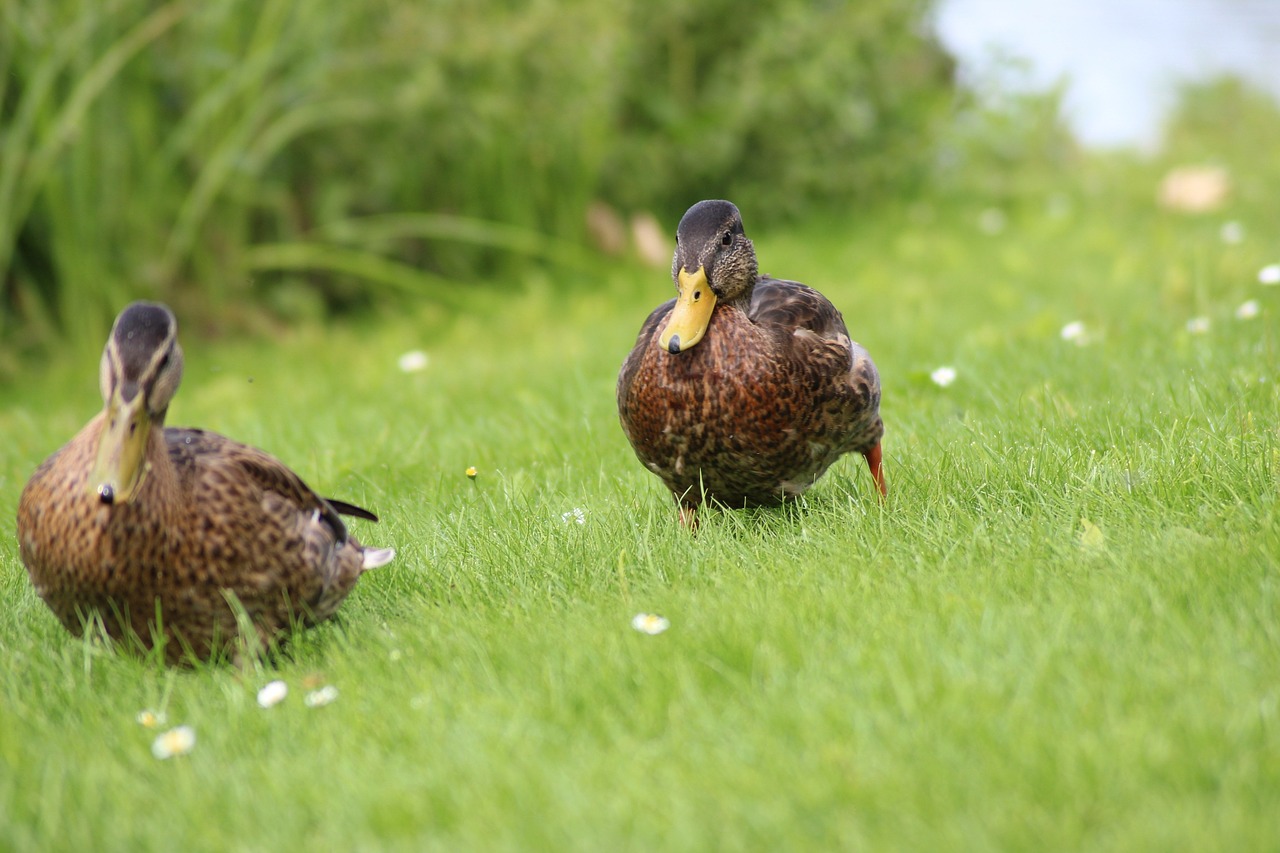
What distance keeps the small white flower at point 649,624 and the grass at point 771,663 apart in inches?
2.1

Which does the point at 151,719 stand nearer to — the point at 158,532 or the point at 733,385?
the point at 158,532

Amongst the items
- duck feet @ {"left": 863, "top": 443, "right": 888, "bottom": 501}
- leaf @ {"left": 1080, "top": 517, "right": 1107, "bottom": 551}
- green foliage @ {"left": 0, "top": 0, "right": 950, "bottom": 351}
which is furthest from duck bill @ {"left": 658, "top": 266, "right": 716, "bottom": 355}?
green foliage @ {"left": 0, "top": 0, "right": 950, "bottom": 351}

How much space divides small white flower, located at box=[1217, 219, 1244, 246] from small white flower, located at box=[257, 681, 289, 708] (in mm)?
6219

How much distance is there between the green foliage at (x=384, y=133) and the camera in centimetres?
687

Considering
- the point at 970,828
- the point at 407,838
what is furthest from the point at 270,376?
the point at 970,828

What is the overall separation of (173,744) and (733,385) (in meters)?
1.59

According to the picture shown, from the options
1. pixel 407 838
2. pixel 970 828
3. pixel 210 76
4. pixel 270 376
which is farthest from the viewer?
pixel 210 76

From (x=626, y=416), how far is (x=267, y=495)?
101cm

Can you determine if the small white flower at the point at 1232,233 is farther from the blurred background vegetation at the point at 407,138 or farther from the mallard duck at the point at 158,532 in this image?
the mallard duck at the point at 158,532

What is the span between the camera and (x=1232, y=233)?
722cm

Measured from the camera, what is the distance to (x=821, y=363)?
11.2 ft

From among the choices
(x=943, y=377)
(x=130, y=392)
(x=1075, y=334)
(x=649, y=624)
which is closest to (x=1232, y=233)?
(x=1075, y=334)

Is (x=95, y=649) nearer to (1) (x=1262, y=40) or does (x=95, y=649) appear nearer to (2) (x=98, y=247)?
(2) (x=98, y=247)

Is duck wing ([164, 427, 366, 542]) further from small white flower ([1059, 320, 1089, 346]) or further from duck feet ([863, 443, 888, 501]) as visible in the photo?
small white flower ([1059, 320, 1089, 346])
